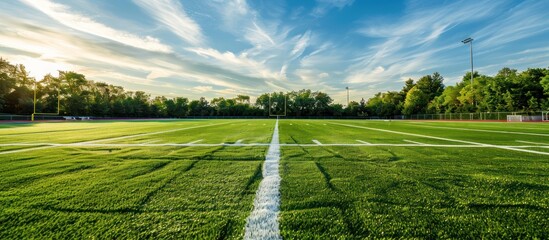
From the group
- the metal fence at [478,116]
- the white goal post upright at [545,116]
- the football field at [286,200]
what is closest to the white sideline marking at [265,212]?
the football field at [286,200]

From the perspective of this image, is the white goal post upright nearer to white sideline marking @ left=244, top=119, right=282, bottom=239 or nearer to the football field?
the football field

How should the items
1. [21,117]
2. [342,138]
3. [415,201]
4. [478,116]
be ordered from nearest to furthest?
[415,201], [342,138], [21,117], [478,116]

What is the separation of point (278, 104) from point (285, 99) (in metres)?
5.29

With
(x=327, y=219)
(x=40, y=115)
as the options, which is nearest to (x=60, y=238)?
(x=327, y=219)

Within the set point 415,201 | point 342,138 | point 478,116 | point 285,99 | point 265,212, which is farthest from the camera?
point 285,99

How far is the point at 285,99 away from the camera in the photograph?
85.2 meters

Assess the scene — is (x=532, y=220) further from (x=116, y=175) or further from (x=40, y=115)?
(x=40, y=115)

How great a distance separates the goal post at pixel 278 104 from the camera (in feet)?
283

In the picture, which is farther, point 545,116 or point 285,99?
point 285,99

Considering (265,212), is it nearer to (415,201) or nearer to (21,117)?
(415,201)

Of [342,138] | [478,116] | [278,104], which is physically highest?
[278,104]

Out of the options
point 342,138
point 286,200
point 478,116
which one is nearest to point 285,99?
point 478,116

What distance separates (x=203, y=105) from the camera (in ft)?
270

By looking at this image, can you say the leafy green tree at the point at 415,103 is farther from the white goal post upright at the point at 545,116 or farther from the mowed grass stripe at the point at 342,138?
the mowed grass stripe at the point at 342,138
